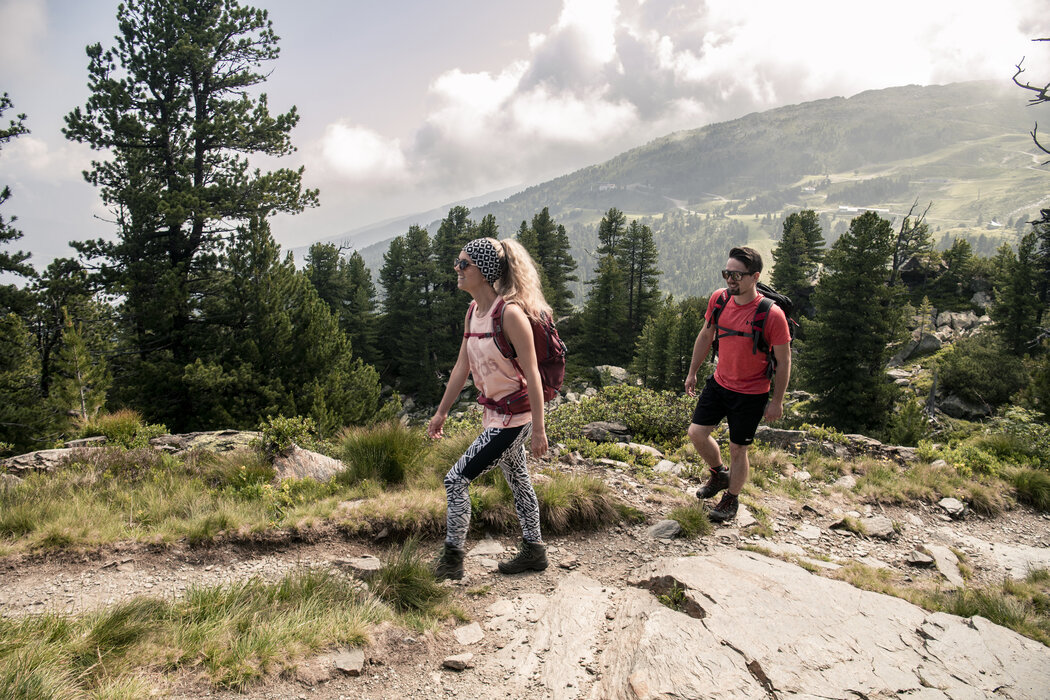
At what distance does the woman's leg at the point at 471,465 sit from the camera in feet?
11.9

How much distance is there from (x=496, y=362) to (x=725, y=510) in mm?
3311

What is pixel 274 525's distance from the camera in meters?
4.52

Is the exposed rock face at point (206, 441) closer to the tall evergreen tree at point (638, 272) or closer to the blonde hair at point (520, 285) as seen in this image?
the blonde hair at point (520, 285)

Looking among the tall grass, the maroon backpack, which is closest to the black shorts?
the maroon backpack

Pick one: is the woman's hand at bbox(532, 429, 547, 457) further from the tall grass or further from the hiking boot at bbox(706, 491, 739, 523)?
the hiking boot at bbox(706, 491, 739, 523)

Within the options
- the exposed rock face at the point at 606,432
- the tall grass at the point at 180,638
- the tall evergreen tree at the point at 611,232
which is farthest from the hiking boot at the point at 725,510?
the tall evergreen tree at the point at 611,232

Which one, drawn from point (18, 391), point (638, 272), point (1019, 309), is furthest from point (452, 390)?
point (1019, 309)

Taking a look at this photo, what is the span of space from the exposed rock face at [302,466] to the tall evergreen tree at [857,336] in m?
22.6

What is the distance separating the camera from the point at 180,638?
2814 mm

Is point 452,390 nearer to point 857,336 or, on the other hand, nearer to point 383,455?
point 383,455

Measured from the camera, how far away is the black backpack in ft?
15.0

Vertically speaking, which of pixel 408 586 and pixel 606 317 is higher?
pixel 408 586

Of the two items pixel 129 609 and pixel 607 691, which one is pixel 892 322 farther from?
pixel 129 609

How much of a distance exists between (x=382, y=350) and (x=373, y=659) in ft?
156
